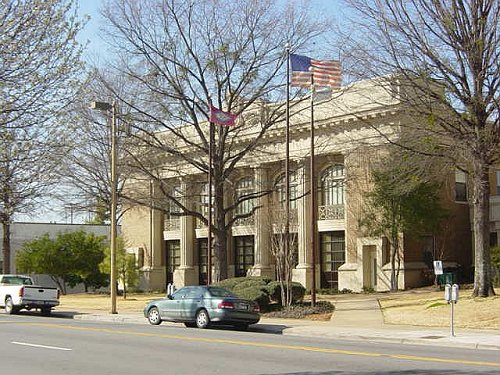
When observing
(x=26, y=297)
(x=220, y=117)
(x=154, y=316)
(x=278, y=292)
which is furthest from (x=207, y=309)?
(x=26, y=297)

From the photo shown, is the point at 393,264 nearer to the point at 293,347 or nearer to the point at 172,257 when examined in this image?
the point at 172,257

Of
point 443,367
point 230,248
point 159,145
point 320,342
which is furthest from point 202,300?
point 230,248

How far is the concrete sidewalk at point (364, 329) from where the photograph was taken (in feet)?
66.7

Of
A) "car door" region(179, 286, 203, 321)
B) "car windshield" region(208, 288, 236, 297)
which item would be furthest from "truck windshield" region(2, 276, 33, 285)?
"car windshield" region(208, 288, 236, 297)

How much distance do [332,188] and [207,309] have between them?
2256cm

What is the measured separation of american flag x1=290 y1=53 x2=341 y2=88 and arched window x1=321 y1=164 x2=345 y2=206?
47.8ft

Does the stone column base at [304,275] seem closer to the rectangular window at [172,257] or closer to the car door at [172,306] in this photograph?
the rectangular window at [172,257]

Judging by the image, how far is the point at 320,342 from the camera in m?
20.0

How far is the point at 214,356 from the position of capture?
15.7 meters

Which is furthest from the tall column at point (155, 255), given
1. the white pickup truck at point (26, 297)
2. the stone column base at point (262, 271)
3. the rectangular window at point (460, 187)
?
the white pickup truck at point (26, 297)

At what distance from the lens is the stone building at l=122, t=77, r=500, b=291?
4172 centimetres

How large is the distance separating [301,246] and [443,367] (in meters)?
32.3

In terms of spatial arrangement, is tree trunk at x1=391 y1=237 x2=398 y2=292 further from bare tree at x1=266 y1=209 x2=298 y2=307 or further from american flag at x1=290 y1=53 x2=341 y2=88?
american flag at x1=290 y1=53 x2=341 y2=88

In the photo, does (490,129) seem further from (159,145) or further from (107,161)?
(107,161)
